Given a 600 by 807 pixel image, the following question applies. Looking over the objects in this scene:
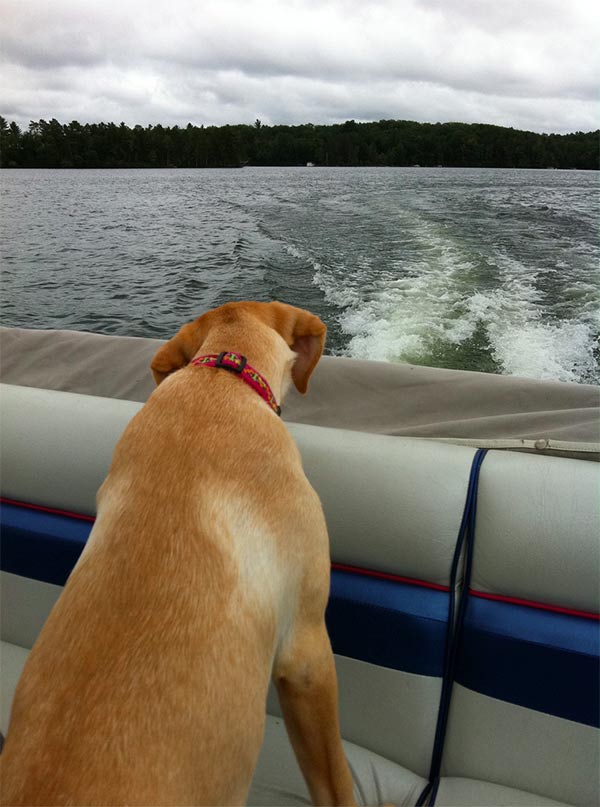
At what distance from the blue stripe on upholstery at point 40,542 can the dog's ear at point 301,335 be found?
0.68 metres

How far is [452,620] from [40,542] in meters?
1.07

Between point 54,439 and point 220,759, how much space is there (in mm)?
991

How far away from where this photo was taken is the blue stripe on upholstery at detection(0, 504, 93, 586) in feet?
5.07

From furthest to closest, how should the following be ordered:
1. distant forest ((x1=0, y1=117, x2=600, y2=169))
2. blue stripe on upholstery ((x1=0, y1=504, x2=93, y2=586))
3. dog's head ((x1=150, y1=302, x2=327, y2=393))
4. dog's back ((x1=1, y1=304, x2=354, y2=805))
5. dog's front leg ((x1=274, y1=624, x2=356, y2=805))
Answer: distant forest ((x1=0, y1=117, x2=600, y2=169)), blue stripe on upholstery ((x1=0, y1=504, x2=93, y2=586)), dog's head ((x1=150, y1=302, x2=327, y2=393)), dog's front leg ((x1=274, y1=624, x2=356, y2=805)), dog's back ((x1=1, y1=304, x2=354, y2=805))

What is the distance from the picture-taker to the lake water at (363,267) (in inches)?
157

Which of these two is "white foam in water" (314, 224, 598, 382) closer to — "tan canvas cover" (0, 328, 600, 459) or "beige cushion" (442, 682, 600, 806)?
"tan canvas cover" (0, 328, 600, 459)

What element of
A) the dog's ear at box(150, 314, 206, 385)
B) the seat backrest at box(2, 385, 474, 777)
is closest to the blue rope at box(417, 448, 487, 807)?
the seat backrest at box(2, 385, 474, 777)

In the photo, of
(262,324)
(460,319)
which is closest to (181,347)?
(262,324)

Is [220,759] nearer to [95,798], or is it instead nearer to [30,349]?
[95,798]

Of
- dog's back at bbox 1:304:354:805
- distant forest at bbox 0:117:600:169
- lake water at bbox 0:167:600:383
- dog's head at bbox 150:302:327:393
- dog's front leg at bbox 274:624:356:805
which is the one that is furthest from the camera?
distant forest at bbox 0:117:600:169

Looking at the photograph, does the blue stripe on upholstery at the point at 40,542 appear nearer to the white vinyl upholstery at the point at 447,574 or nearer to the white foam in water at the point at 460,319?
the white vinyl upholstery at the point at 447,574

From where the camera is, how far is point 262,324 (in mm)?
1417

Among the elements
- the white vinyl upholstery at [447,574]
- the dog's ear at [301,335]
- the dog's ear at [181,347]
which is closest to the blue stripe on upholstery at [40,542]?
the white vinyl upholstery at [447,574]

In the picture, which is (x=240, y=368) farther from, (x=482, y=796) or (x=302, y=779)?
(x=482, y=796)
